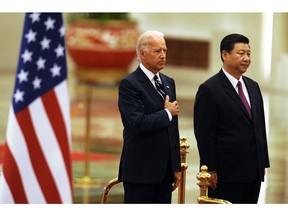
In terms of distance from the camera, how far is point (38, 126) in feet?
20.2

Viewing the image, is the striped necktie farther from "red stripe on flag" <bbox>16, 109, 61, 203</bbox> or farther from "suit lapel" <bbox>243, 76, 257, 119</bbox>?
"red stripe on flag" <bbox>16, 109, 61, 203</bbox>

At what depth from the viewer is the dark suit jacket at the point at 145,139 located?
5.16 metres

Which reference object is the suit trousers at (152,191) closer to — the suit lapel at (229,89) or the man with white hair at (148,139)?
the man with white hair at (148,139)

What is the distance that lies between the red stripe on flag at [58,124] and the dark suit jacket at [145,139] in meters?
0.95

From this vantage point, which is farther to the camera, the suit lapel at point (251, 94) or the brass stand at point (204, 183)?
the suit lapel at point (251, 94)

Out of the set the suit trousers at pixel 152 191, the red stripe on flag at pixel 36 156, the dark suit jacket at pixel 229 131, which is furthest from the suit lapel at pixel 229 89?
the red stripe on flag at pixel 36 156

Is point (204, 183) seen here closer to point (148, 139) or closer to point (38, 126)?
point (148, 139)

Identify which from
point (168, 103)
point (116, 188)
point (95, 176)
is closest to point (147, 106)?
point (168, 103)

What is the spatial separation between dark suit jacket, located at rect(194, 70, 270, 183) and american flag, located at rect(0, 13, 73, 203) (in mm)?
1062

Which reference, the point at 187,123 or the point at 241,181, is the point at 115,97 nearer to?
the point at 187,123

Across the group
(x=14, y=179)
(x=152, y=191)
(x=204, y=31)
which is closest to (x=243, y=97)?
(x=152, y=191)

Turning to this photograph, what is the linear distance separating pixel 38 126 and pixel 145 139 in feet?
3.75

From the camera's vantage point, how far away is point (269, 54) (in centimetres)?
1861

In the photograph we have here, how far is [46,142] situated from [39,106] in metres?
0.23
